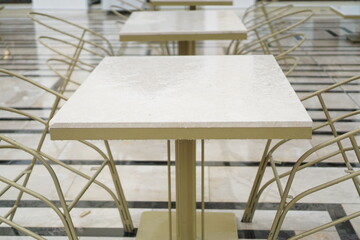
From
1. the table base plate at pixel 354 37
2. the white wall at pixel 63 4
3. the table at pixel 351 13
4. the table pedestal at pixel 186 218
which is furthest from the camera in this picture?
the white wall at pixel 63 4

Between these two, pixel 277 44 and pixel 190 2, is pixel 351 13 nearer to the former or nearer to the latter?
pixel 277 44

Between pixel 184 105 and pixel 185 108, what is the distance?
0.03m

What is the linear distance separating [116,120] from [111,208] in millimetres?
1169

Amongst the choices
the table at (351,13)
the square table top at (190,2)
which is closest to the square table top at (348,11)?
the table at (351,13)

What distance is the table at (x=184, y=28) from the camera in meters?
3.33

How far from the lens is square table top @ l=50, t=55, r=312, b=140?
158cm

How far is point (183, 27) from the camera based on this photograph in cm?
352

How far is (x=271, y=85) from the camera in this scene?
194 centimetres

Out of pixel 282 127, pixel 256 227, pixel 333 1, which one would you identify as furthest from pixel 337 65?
pixel 333 1

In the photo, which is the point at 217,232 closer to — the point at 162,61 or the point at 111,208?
the point at 111,208

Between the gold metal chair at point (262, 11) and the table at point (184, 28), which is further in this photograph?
the gold metal chair at point (262, 11)

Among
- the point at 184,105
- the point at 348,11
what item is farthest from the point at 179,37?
the point at 348,11

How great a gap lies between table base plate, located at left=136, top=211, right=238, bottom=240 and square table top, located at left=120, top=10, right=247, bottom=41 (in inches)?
46.5

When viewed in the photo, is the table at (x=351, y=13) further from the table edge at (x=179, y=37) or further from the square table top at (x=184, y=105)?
the square table top at (x=184, y=105)
